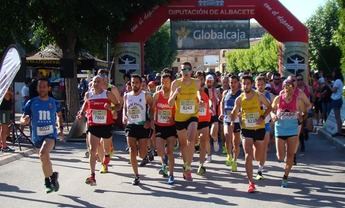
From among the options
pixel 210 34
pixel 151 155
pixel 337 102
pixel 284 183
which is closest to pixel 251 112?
pixel 284 183

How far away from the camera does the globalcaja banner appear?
853 inches

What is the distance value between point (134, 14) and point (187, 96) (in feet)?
32.0

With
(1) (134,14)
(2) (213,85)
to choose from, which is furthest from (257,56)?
(2) (213,85)

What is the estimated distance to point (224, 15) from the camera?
20094 mm

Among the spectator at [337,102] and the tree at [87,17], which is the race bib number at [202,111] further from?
the tree at [87,17]

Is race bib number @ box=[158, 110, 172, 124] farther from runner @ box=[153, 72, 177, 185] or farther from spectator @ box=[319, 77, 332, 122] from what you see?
spectator @ box=[319, 77, 332, 122]

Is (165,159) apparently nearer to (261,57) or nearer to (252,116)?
(252,116)

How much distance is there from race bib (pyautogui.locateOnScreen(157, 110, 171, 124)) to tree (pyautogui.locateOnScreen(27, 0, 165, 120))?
833cm

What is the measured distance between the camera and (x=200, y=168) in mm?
11445

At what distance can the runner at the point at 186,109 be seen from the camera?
10547 millimetres

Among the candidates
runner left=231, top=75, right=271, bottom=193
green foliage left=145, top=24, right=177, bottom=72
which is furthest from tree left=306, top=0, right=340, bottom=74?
runner left=231, top=75, right=271, bottom=193

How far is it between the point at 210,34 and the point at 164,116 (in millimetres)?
11661

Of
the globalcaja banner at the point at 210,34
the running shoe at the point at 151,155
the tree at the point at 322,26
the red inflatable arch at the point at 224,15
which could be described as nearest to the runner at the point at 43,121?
the running shoe at the point at 151,155

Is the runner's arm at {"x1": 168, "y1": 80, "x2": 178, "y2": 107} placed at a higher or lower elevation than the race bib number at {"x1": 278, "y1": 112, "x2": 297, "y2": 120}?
higher
